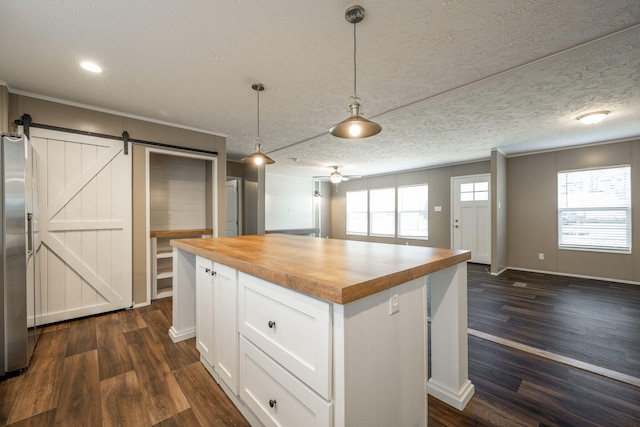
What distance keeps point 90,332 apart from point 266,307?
2642mm

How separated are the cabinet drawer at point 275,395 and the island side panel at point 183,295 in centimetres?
128

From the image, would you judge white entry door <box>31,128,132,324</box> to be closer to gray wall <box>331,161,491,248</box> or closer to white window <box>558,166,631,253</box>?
gray wall <box>331,161,491,248</box>

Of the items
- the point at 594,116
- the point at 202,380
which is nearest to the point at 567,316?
the point at 594,116

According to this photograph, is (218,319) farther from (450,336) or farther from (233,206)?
(233,206)

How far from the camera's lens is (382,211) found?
842cm

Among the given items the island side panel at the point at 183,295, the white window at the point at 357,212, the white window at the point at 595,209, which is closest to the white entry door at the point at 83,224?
the island side panel at the point at 183,295

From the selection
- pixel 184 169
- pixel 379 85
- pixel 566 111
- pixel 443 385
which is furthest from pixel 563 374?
pixel 184 169

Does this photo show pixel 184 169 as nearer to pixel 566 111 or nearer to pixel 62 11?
pixel 62 11

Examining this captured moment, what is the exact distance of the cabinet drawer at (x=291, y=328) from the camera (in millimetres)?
992

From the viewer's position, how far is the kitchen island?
0.97 metres

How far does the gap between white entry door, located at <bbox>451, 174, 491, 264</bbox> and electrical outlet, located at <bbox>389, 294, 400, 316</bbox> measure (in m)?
5.94

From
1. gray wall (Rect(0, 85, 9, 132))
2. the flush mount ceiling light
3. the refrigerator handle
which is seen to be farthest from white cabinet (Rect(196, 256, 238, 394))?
the flush mount ceiling light

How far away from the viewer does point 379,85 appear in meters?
2.64

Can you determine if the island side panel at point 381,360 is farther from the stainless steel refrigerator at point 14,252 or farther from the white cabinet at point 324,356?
the stainless steel refrigerator at point 14,252
